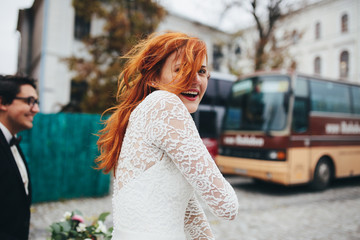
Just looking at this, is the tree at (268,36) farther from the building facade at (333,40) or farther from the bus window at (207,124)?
the building facade at (333,40)

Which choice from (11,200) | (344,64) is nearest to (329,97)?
(11,200)

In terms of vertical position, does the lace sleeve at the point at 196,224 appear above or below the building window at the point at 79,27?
below

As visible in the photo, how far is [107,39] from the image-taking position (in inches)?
514

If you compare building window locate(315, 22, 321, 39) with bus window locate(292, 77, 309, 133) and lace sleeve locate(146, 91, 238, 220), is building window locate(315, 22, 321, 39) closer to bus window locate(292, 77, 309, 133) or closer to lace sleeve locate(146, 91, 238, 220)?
bus window locate(292, 77, 309, 133)

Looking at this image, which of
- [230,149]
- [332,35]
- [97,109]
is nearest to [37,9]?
[97,109]

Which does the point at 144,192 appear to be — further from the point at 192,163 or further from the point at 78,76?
the point at 78,76

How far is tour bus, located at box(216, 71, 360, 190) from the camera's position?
7.90m

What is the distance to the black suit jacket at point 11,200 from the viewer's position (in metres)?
1.94

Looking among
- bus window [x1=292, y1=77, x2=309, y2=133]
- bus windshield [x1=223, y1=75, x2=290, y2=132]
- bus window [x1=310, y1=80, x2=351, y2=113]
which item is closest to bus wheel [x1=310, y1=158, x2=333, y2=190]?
bus window [x1=292, y1=77, x2=309, y2=133]

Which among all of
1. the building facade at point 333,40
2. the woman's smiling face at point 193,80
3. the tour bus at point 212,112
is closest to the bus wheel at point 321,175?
the tour bus at point 212,112

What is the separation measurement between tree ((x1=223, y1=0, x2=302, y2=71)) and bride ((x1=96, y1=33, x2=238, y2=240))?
14765 mm

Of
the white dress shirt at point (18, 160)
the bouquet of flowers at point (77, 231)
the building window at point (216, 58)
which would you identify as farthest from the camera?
the building window at point (216, 58)

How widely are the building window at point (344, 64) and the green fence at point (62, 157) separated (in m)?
31.2

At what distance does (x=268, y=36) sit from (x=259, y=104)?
879 cm
